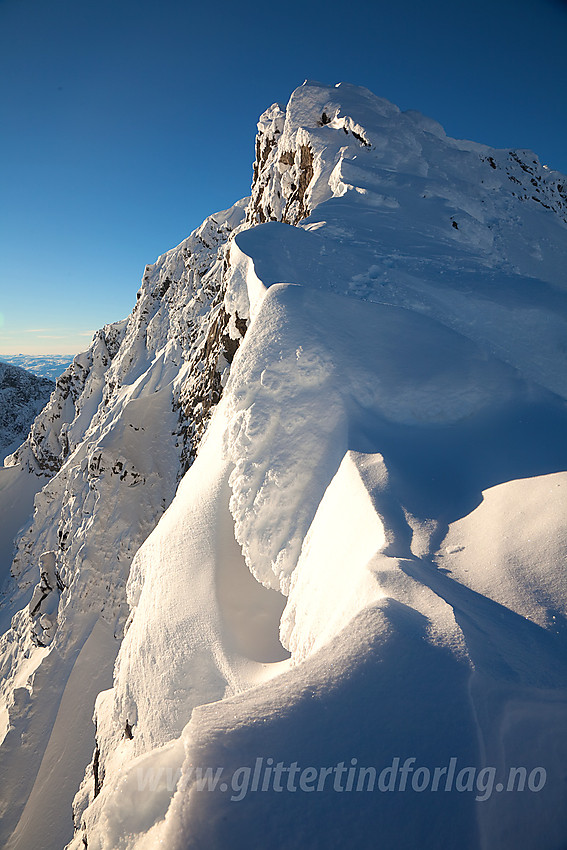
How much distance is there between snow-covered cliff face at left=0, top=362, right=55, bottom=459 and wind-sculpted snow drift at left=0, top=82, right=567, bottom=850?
5593 cm

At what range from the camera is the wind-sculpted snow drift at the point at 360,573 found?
1.55 metres

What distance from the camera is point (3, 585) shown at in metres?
27.1

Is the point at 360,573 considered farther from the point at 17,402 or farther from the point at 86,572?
the point at 17,402

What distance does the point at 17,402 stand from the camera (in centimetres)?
6147

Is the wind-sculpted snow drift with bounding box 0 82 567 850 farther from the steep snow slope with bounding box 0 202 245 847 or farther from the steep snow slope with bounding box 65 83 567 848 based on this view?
the steep snow slope with bounding box 0 202 245 847

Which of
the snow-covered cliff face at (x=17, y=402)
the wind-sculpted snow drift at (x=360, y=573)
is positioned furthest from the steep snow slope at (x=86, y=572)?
the snow-covered cliff face at (x=17, y=402)

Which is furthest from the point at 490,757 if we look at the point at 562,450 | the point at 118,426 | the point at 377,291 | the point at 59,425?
the point at 59,425

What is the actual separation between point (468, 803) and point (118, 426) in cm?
1798

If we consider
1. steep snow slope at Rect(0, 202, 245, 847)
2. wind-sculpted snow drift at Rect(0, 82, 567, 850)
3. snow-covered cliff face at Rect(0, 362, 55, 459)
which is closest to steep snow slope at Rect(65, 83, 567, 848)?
wind-sculpted snow drift at Rect(0, 82, 567, 850)

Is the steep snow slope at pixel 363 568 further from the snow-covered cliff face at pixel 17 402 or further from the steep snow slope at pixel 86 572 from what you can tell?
the snow-covered cliff face at pixel 17 402

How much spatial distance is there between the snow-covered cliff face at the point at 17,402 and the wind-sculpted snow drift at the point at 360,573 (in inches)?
2202

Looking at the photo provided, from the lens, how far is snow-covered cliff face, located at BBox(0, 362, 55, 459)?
57.3 metres

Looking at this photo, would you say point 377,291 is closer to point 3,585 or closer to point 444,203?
point 444,203

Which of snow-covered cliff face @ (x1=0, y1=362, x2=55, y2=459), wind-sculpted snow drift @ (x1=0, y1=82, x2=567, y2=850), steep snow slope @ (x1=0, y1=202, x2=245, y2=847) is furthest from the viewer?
snow-covered cliff face @ (x1=0, y1=362, x2=55, y2=459)
